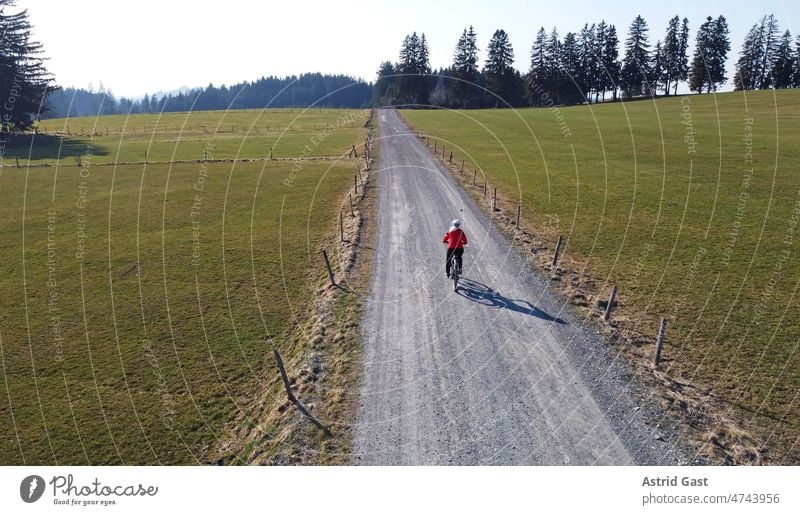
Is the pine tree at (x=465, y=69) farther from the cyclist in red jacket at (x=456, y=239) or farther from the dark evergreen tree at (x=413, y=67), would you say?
the cyclist in red jacket at (x=456, y=239)

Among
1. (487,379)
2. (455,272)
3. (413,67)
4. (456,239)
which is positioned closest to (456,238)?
(456,239)

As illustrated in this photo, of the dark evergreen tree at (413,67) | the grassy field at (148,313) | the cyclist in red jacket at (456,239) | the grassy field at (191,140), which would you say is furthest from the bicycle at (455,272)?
the grassy field at (191,140)

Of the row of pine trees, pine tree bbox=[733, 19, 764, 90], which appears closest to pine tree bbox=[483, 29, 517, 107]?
the row of pine trees

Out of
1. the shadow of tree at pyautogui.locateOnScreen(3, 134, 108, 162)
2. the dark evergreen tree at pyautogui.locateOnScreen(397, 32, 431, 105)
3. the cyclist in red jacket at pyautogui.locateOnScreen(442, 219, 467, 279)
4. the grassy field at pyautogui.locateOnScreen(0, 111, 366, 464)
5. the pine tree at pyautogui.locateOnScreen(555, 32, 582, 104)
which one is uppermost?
the pine tree at pyautogui.locateOnScreen(555, 32, 582, 104)

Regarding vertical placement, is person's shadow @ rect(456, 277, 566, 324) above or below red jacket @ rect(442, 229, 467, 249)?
below

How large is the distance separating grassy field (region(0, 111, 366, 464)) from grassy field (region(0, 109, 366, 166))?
2510 cm

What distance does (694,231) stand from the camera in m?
28.1

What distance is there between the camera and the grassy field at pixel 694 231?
14398mm

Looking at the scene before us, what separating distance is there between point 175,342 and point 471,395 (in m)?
12.4

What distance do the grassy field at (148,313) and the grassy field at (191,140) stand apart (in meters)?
25.1

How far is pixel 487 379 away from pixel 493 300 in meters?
5.60

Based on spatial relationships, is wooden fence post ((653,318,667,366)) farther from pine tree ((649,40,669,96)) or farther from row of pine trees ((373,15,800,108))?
pine tree ((649,40,669,96))

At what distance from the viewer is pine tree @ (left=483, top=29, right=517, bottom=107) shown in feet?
275
